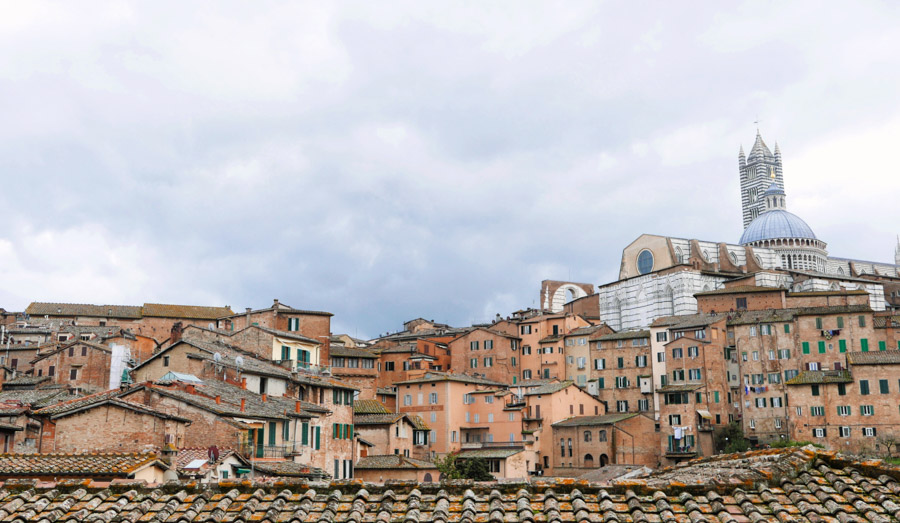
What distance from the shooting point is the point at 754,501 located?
419 inches

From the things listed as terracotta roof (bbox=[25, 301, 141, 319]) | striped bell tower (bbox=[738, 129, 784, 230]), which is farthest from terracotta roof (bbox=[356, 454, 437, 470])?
striped bell tower (bbox=[738, 129, 784, 230])

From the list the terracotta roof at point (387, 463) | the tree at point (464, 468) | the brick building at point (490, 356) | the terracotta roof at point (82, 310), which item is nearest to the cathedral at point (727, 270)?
the brick building at point (490, 356)

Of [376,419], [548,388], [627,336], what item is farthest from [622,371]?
[376,419]

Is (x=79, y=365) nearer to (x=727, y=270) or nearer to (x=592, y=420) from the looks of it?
(x=592, y=420)

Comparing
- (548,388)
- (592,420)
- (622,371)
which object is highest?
(622,371)

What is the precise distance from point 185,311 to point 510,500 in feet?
323

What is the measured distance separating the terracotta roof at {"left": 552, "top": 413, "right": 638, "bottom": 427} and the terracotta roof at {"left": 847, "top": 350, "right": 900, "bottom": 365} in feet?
61.8

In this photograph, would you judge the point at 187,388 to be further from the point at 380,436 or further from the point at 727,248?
the point at 727,248

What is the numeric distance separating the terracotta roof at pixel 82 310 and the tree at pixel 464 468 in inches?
1900

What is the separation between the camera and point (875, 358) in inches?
2867

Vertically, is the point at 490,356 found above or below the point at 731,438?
above

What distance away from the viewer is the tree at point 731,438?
77938 mm

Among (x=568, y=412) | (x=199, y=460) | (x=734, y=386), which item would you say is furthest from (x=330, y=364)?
(x=199, y=460)

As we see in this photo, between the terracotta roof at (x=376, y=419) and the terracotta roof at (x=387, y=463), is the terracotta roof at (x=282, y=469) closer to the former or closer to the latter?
the terracotta roof at (x=387, y=463)
